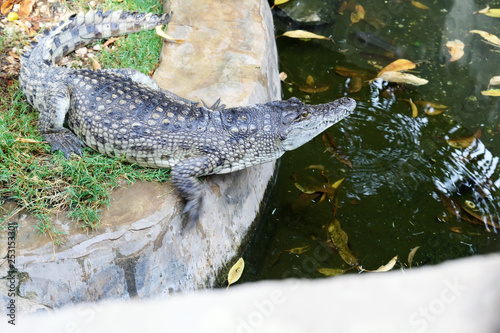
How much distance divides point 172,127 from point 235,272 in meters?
1.17

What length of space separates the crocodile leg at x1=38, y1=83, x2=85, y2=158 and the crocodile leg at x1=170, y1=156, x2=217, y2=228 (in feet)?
2.61

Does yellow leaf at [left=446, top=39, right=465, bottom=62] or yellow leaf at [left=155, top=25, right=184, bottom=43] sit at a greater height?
yellow leaf at [left=155, top=25, right=184, bottom=43]

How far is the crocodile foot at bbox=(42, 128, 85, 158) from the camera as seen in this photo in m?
3.37

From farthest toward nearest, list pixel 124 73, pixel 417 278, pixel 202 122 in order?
pixel 124 73
pixel 417 278
pixel 202 122

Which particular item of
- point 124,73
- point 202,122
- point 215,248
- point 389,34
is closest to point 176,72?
point 124,73

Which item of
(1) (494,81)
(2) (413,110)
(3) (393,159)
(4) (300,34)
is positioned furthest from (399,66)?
(3) (393,159)

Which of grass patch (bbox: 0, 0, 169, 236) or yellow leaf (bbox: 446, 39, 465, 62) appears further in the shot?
yellow leaf (bbox: 446, 39, 465, 62)

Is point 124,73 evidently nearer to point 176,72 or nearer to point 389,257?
point 176,72

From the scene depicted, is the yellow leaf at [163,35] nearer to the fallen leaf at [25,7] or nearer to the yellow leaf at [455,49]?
the fallen leaf at [25,7]

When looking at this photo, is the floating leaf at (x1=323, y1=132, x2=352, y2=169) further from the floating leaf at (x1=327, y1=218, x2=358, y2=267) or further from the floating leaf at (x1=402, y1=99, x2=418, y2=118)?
the floating leaf at (x1=402, y1=99, x2=418, y2=118)

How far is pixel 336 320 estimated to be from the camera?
268 cm

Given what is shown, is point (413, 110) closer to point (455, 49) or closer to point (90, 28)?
point (455, 49)

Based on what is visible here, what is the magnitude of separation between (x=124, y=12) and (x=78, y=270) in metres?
2.62

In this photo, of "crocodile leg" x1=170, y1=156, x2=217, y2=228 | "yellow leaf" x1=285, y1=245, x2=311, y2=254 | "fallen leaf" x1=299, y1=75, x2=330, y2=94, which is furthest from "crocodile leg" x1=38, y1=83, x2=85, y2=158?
"fallen leaf" x1=299, y1=75, x2=330, y2=94
